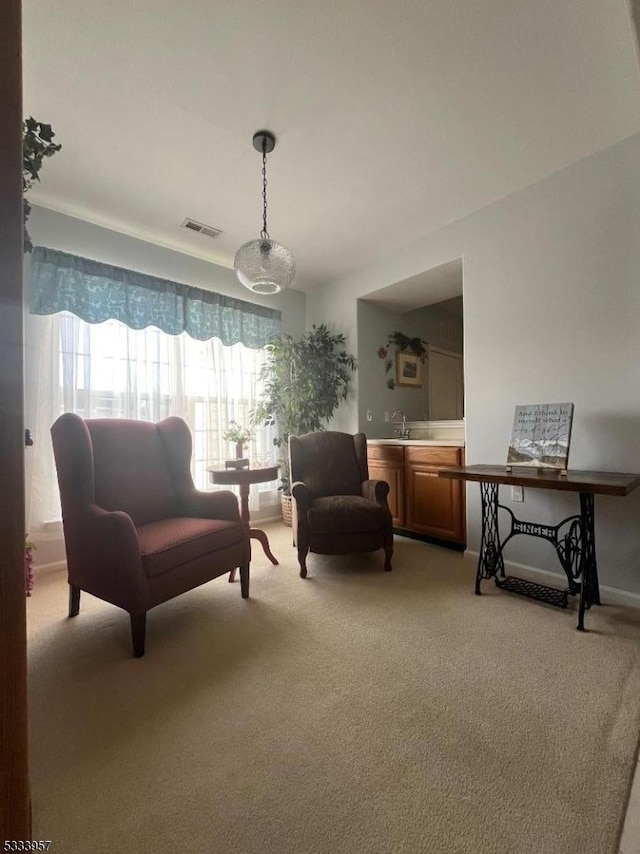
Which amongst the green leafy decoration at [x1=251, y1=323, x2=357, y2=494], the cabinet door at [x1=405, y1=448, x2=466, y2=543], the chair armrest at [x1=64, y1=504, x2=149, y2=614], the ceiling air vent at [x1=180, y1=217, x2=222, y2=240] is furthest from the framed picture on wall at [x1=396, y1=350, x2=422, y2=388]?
the chair armrest at [x1=64, y1=504, x2=149, y2=614]

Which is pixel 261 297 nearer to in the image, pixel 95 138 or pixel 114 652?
pixel 95 138

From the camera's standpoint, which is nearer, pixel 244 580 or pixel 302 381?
pixel 244 580

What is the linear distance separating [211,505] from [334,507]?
814 mm

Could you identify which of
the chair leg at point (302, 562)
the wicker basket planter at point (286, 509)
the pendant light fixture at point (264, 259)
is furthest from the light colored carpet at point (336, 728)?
the pendant light fixture at point (264, 259)

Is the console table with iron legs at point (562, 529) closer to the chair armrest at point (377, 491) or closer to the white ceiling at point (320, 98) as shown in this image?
the chair armrest at point (377, 491)

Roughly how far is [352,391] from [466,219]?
176 centimetres

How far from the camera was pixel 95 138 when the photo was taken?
2008mm

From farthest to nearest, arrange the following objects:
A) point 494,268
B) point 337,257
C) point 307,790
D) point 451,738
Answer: point 337,257 < point 494,268 < point 451,738 < point 307,790

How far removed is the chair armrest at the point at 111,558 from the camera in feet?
5.23

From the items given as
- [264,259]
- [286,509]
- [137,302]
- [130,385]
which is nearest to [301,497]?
[286,509]

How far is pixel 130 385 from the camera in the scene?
9.61 ft

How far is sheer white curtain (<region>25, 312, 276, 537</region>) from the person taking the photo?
2.54 metres

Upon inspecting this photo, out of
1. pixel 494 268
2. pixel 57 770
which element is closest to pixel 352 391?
pixel 494 268

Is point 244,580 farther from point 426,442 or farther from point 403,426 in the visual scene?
point 403,426
